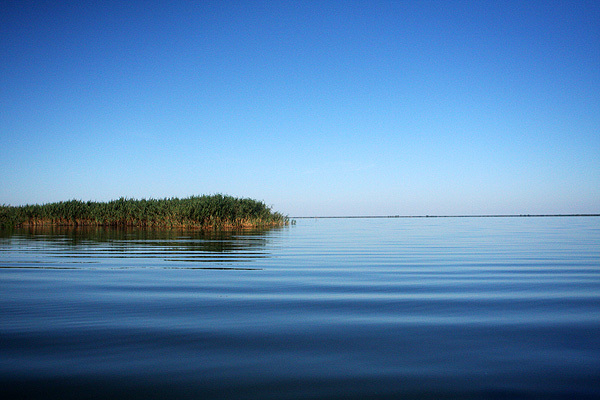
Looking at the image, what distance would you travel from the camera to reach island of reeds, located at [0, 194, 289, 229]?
37250mm

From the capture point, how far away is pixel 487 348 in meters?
3.40

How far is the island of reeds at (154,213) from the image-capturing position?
3725 cm

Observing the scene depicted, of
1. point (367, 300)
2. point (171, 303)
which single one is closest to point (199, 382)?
point (171, 303)

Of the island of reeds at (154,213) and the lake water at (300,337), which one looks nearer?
the lake water at (300,337)

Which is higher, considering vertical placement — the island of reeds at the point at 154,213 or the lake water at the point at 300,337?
the island of reeds at the point at 154,213

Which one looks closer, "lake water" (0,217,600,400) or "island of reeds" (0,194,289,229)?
"lake water" (0,217,600,400)

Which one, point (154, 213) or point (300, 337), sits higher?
point (154, 213)

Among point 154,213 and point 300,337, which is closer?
point 300,337

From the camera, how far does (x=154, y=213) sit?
1554 inches

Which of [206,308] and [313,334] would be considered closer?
[313,334]

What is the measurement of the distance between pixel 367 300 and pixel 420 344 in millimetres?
1972

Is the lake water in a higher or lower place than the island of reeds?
lower

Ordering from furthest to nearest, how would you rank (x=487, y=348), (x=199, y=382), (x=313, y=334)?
(x=313, y=334) → (x=487, y=348) → (x=199, y=382)

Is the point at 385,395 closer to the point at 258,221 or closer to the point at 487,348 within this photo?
the point at 487,348
